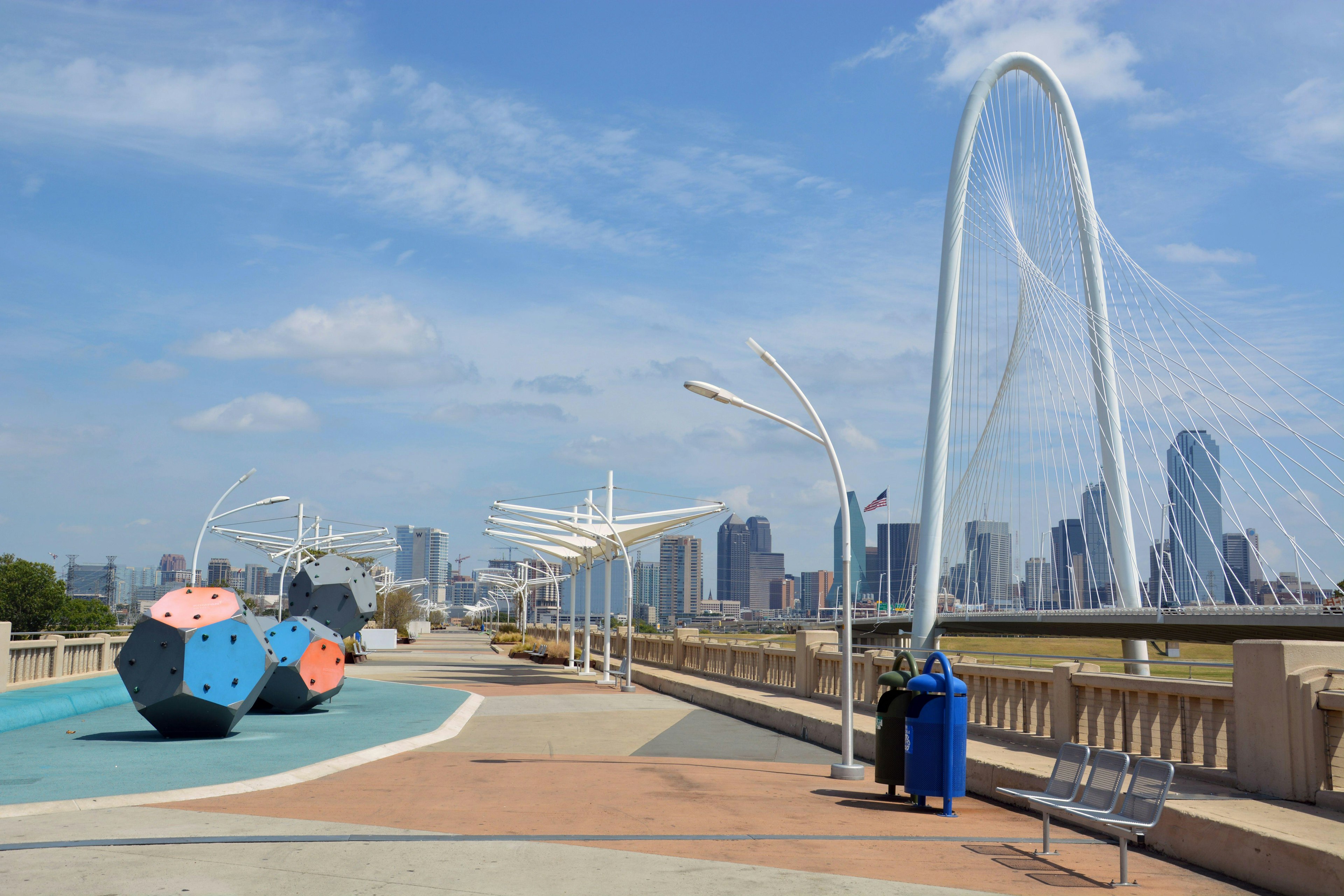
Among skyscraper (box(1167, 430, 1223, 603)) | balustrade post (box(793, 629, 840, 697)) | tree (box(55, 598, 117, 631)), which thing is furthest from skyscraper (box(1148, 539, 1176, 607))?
tree (box(55, 598, 117, 631))

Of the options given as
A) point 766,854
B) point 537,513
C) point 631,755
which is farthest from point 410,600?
point 766,854

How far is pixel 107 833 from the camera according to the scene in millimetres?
8562

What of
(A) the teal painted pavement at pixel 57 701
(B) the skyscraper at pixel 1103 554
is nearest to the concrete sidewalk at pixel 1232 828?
(A) the teal painted pavement at pixel 57 701

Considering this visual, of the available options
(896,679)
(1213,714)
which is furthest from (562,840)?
(1213,714)

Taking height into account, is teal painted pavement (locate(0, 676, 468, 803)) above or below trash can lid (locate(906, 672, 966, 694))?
below

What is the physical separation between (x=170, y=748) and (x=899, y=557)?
155915mm

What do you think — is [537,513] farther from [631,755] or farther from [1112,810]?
[1112,810]

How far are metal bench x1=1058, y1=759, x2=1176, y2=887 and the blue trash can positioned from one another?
223 cm

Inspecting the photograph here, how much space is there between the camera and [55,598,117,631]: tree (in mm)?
86375

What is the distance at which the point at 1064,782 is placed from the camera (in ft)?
27.5

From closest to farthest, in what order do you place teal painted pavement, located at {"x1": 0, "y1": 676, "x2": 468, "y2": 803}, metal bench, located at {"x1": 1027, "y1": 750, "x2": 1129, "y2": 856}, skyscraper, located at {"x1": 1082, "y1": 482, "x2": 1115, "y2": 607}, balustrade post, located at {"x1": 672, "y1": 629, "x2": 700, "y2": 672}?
metal bench, located at {"x1": 1027, "y1": 750, "x2": 1129, "y2": 856}, teal painted pavement, located at {"x1": 0, "y1": 676, "x2": 468, "y2": 803}, balustrade post, located at {"x1": 672, "y1": 629, "x2": 700, "y2": 672}, skyscraper, located at {"x1": 1082, "y1": 482, "x2": 1115, "y2": 607}

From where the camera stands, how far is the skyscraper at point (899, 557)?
50.4m

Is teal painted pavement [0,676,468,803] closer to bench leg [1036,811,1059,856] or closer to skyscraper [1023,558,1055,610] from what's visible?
bench leg [1036,811,1059,856]

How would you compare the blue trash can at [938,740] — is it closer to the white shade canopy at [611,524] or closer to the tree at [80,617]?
the white shade canopy at [611,524]
